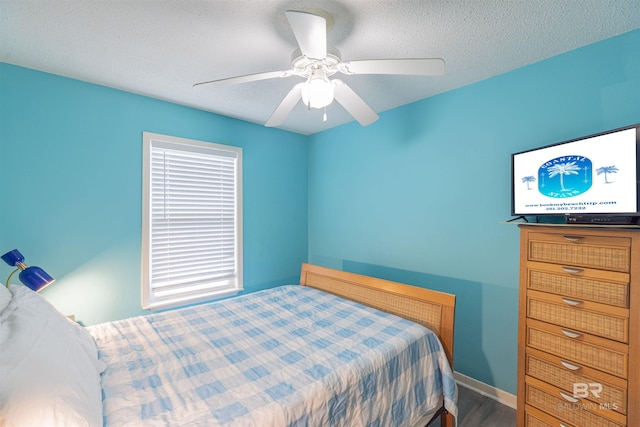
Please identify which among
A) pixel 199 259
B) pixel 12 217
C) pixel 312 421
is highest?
pixel 12 217

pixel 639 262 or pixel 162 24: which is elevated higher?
pixel 162 24

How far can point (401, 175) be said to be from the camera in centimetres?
279

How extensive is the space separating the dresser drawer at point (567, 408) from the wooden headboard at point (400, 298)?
0.46m

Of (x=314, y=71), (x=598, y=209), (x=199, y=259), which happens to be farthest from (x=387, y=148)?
(x=199, y=259)

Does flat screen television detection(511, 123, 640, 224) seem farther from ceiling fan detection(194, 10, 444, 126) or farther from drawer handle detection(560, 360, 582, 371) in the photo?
ceiling fan detection(194, 10, 444, 126)

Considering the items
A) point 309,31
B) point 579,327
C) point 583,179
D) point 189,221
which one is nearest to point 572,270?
point 579,327

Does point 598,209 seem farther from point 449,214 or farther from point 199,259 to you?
point 199,259

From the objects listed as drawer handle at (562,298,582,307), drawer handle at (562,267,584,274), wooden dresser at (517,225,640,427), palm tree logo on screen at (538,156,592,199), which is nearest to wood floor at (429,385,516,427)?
wooden dresser at (517,225,640,427)

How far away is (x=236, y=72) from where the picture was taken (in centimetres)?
207

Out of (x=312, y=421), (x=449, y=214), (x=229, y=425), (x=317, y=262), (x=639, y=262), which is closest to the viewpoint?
(x=229, y=425)

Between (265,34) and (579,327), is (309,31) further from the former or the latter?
(579,327)

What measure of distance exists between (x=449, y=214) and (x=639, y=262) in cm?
123

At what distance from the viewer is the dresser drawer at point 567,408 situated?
1.38 metres

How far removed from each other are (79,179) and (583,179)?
3.50 meters
